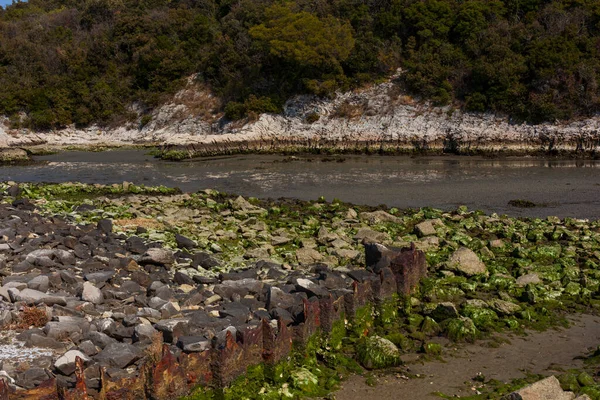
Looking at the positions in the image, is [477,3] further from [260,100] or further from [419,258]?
[419,258]

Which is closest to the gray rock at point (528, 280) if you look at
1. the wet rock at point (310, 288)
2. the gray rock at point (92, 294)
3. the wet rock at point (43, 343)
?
the wet rock at point (310, 288)

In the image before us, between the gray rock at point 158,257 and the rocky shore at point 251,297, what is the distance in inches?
1.0

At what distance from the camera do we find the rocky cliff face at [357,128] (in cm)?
3691

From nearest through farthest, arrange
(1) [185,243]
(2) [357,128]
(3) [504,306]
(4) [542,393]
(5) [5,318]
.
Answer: (4) [542,393]
(5) [5,318]
(3) [504,306]
(1) [185,243]
(2) [357,128]

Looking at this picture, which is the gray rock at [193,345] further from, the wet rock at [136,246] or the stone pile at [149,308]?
the wet rock at [136,246]

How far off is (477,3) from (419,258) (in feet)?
145

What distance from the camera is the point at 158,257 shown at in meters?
10.3

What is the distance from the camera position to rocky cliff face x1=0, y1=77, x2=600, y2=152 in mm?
36906

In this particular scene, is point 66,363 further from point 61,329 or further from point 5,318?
point 5,318

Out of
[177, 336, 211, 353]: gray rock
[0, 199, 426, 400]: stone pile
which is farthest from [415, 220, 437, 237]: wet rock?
[177, 336, 211, 353]: gray rock

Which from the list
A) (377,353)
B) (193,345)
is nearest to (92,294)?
(193,345)

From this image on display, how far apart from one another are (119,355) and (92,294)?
211 centimetres

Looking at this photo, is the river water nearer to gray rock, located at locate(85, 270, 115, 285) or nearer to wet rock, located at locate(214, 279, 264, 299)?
wet rock, located at locate(214, 279, 264, 299)

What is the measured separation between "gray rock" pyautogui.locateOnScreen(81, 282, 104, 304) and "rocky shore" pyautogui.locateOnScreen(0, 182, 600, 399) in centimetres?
3
